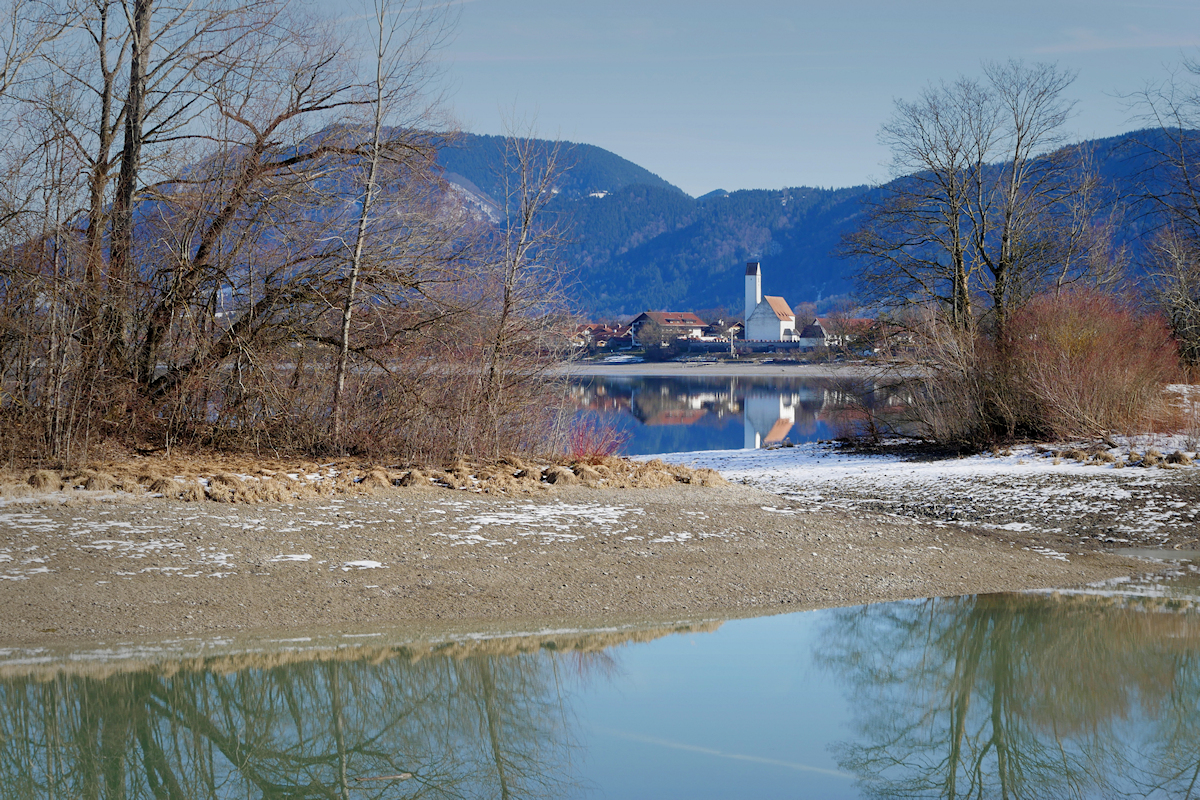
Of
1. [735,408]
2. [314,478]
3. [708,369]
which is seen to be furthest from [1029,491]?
[708,369]

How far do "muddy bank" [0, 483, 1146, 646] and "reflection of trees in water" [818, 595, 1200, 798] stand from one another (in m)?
0.57

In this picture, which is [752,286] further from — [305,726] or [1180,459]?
[305,726]

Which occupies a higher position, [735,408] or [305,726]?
[735,408]

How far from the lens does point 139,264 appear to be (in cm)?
1562

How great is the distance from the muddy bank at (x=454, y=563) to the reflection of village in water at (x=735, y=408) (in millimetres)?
7079

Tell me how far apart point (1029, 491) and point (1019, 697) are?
694 centimetres

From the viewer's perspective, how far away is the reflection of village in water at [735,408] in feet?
85.9

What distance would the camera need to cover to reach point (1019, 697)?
7.42 m

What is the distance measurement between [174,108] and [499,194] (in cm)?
554

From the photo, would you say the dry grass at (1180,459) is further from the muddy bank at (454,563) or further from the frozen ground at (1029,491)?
the muddy bank at (454,563)

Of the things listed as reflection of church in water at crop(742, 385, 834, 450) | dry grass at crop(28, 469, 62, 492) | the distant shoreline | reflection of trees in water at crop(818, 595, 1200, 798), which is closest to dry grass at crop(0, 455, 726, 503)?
dry grass at crop(28, 469, 62, 492)

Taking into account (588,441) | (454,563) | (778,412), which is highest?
(778,412)

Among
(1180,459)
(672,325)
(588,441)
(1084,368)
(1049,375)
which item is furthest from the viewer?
(672,325)

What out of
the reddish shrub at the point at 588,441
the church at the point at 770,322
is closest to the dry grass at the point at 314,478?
the reddish shrub at the point at 588,441
